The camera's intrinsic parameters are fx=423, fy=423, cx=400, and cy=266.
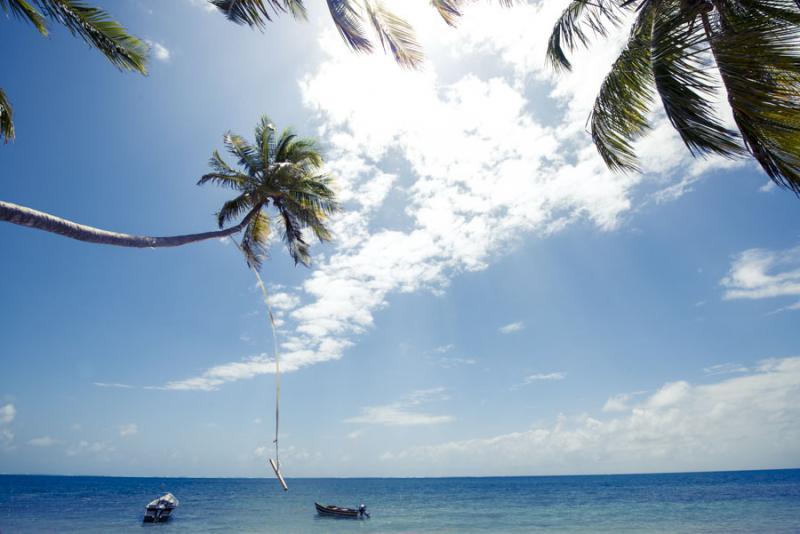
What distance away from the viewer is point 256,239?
515 inches

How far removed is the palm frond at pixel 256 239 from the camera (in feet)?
42.2

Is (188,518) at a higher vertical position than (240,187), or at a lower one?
lower

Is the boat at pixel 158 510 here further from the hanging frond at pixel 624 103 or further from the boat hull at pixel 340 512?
the hanging frond at pixel 624 103

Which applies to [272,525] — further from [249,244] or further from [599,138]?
[599,138]

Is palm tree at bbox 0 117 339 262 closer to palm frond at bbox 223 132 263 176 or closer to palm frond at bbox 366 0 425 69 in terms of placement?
palm frond at bbox 223 132 263 176

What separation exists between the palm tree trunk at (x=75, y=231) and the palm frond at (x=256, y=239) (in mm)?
4678

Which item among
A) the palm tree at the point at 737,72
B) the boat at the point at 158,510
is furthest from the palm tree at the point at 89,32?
the boat at the point at 158,510

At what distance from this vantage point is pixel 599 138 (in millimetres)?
5770

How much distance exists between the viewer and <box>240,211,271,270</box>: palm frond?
12.9 meters

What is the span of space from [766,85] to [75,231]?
7487 millimetres

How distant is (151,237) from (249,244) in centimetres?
598

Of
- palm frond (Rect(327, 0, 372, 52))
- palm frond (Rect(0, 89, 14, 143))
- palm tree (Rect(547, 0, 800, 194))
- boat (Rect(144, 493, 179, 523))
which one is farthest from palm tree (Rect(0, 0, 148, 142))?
boat (Rect(144, 493, 179, 523))

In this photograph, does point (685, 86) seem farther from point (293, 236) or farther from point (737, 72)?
point (293, 236)

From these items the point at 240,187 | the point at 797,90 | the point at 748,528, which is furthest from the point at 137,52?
the point at 748,528
